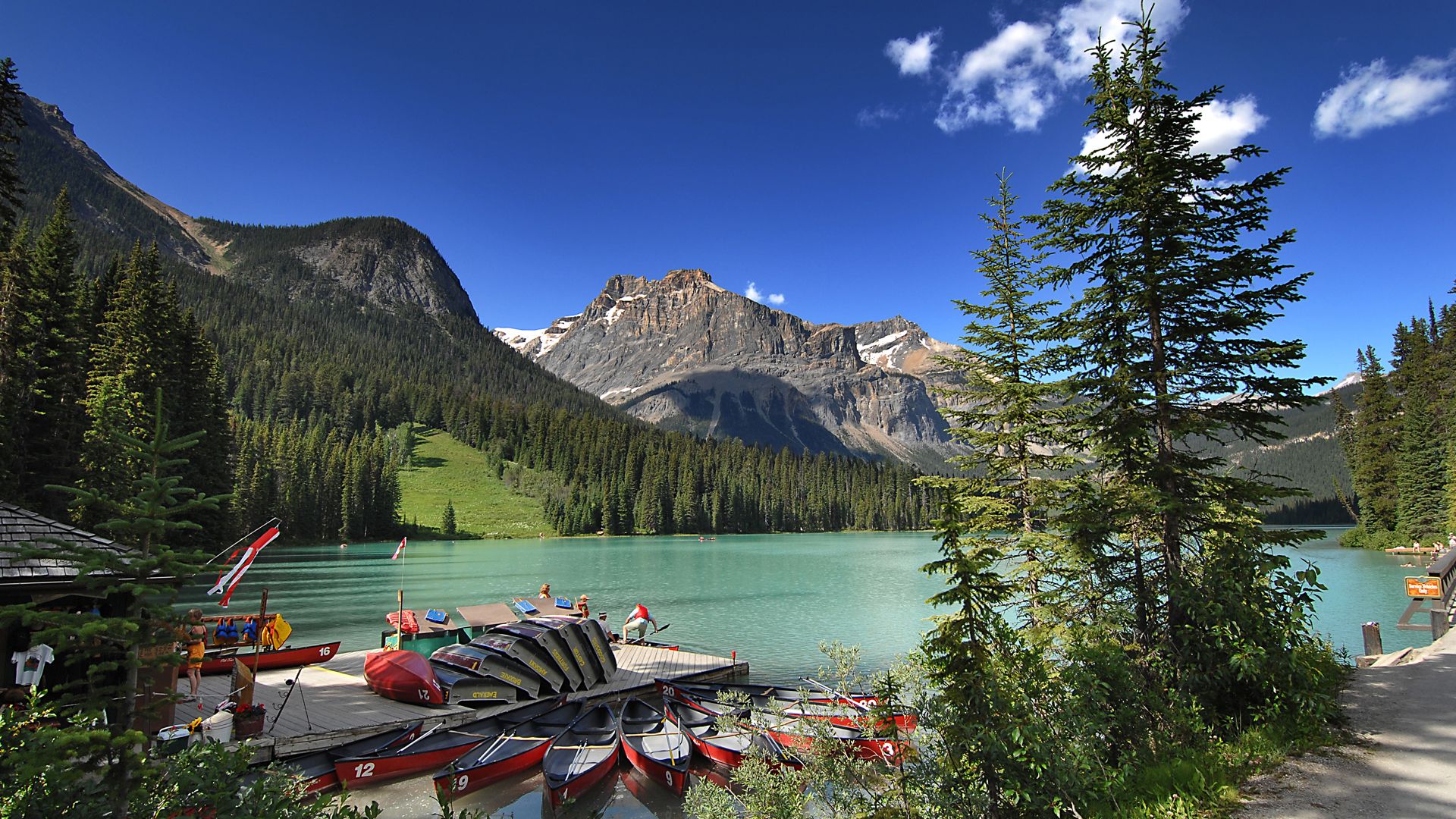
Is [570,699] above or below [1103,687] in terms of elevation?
below

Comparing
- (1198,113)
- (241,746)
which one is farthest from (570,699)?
(1198,113)

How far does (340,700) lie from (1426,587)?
33.5m

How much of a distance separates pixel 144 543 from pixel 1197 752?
11.1 metres

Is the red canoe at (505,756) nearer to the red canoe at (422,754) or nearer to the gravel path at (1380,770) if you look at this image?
the red canoe at (422,754)

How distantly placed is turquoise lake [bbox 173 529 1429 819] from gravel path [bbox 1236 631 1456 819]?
965 centimetres

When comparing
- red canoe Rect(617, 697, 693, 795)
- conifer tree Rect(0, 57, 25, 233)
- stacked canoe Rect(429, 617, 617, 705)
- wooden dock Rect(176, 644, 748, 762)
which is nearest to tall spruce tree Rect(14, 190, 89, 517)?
conifer tree Rect(0, 57, 25, 233)

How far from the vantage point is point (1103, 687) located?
26.6 feet

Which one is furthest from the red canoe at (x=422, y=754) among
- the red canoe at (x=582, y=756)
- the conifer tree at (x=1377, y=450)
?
the conifer tree at (x=1377, y=450)

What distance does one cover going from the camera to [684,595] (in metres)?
45.1

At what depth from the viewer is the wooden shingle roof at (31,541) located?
10.2 meters

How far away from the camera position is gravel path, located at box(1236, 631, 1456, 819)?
20.7 feet

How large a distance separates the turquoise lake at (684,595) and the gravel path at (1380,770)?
31.7 feet

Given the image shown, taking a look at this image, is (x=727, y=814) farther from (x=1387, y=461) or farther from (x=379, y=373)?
(x=379, y=373)

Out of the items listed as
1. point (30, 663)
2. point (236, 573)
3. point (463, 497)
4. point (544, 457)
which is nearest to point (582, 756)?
point (236, 573)
